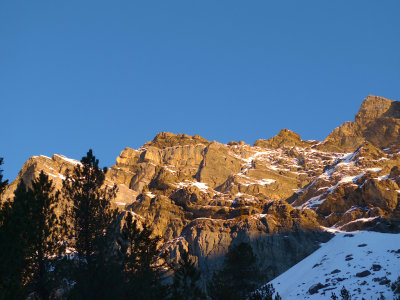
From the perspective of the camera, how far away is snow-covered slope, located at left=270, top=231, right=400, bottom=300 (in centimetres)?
7430

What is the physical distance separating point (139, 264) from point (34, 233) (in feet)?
41.4

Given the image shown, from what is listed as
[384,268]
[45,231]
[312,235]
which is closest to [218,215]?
[312,235]

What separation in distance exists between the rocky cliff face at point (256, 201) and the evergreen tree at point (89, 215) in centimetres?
6902

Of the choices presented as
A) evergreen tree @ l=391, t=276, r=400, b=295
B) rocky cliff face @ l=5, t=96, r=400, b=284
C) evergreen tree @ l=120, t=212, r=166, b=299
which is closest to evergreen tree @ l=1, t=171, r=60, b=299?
evergreen tree @ l=120, t=212, r=166, b=299

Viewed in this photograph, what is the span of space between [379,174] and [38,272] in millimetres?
139271

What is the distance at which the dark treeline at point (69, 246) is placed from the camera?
28.2 metres

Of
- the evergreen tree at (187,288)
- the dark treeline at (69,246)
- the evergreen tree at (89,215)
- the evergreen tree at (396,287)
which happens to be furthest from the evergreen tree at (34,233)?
the evergreen tree at (396,287)

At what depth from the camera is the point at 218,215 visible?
141 metres

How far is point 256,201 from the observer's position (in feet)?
479

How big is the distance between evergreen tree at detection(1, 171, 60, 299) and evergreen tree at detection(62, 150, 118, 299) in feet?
6.67

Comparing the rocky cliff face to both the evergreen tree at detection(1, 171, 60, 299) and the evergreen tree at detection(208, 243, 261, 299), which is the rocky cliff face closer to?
the evergreen tree at detection(208, 243, 261, 299)

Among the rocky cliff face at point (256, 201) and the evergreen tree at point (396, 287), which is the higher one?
the rocky cliff face at point (256, 201)

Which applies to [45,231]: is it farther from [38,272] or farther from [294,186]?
[294,186]

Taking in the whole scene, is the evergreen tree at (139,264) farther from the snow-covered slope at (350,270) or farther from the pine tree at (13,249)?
the snow-covered slope at (350,270)
